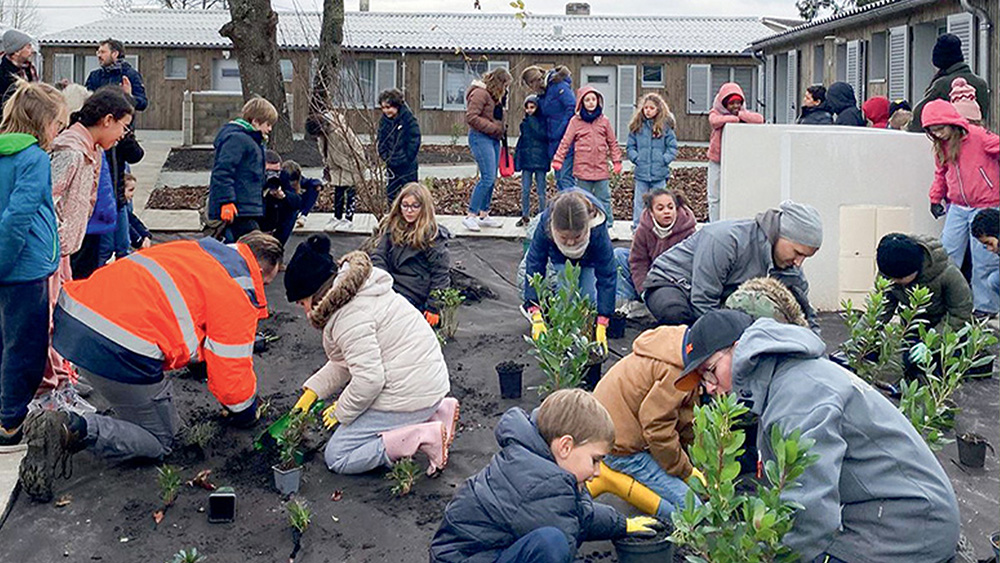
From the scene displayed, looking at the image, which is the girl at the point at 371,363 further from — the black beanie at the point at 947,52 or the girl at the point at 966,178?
the black beanie at the point at 947,52

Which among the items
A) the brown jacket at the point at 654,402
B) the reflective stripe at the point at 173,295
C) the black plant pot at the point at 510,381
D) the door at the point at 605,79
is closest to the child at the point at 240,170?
the black plant pot at the point at 510,381

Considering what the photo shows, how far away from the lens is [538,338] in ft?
20.8

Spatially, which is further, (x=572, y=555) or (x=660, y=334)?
(x=660, y=334)

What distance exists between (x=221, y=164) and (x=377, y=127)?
2983 millimetres

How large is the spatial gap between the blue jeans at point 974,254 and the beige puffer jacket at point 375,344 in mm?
4559

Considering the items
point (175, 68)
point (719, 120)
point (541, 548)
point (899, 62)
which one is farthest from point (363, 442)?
point (175, 68)

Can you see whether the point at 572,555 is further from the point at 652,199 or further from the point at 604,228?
the point at 652,199

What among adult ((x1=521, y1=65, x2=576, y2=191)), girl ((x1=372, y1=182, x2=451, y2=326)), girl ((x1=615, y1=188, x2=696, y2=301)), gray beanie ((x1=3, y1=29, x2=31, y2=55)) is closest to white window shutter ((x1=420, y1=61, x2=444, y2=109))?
adult ((x1=521, y1=65, x2=576, y2=191))

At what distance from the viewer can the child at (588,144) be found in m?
12.2

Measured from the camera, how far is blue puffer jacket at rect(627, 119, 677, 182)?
40.4 ft

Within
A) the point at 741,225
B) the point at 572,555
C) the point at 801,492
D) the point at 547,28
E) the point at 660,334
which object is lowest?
the point at 572,555

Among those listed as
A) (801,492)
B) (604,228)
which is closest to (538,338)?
(604,228)

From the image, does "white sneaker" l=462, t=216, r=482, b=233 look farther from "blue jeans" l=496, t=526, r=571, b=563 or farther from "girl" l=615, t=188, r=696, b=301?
"blue jeans" l=496, t=526, r=571, b=563

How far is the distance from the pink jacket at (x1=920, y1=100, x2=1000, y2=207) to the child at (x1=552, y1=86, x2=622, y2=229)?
4.11 metres
